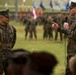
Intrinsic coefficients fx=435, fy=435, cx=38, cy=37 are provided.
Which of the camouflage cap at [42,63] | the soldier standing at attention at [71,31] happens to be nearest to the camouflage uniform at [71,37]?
the soldier standing at attention at [71,31]

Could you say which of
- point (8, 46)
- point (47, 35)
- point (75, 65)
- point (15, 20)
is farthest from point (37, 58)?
point (15, 20)

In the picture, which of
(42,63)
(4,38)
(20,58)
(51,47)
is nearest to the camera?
(42,63)

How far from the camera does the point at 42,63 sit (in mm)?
3365

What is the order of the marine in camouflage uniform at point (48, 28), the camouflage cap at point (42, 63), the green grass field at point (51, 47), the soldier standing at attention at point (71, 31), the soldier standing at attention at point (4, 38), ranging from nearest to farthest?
1. the camouflage cap at point (42, 63)
2. the soldier standing at attention at point (4, 38)
3. the soldier standing at attention at point (71, 31)
4. the green grass field at point (51, 47)
5. the marine in camouflage uniform at point (48, 28)

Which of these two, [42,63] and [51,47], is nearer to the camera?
[42,63]

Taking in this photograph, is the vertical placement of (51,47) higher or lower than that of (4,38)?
lower

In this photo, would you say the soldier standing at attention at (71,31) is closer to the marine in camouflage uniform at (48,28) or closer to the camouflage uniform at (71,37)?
the camouflage uniform at (71,37)

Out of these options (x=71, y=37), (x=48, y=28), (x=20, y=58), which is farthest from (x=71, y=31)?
(x=48, y=28)

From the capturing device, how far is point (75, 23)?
9.07 meters

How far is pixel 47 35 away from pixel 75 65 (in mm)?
27036

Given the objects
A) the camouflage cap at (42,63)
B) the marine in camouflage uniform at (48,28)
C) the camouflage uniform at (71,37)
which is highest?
the camouflage cap at (42,63)

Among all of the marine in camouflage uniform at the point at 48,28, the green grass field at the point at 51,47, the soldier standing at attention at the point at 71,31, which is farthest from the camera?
the marine in camouflage uniform at the point at 48,28

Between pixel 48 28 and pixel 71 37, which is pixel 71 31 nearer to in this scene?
pixel 71 37

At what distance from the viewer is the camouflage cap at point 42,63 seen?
Result: 11.0 ft
